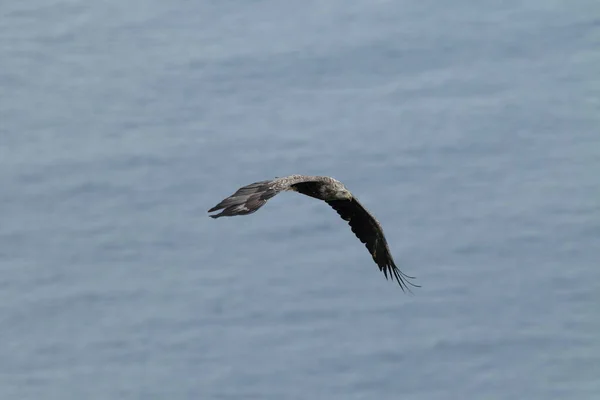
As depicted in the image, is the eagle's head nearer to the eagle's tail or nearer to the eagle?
the eagle

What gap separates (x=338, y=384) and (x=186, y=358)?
1086 centimetres

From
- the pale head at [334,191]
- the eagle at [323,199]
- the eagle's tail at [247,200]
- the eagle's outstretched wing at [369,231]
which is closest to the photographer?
the eagle's tail at [247,200]

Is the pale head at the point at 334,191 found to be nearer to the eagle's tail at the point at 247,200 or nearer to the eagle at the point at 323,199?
the eagle at the point at 323,199

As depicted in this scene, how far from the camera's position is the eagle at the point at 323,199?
41.2 m

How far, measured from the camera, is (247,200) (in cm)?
4144

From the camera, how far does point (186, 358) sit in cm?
12050

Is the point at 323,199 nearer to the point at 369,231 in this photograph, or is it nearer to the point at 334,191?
the point at 334,191

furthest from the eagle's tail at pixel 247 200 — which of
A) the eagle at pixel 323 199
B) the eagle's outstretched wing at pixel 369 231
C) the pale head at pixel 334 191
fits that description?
the eagle's outstretched wing at pixel 369 231

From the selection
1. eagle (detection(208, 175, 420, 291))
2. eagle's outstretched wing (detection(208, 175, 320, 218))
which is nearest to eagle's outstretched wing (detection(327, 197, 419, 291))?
eagle (detection(208, 175, 420, 291))

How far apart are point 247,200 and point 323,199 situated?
4.56 meters

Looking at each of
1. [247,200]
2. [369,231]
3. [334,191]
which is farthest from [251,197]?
[369,231]

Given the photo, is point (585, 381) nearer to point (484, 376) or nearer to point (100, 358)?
point (484, 376)

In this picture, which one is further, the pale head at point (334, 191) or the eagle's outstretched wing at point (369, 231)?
the eagle's outstretched wing at point (369, 231)

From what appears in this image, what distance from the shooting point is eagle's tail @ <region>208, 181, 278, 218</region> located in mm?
40666
